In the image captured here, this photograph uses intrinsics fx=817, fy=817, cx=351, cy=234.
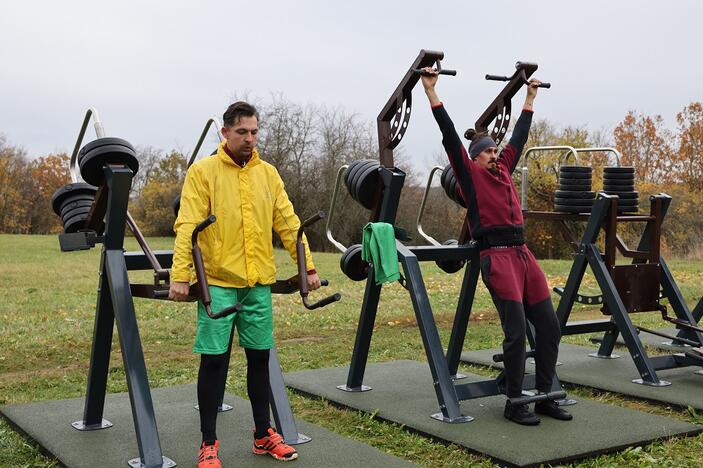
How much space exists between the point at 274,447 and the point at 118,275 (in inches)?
43.1

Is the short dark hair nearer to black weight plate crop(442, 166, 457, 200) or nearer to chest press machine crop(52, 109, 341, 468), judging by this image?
chest press machine crop(52, 109, 341, 468)

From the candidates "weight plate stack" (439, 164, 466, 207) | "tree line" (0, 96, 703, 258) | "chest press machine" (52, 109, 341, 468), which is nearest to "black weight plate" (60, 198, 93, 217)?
"chest press machine" (52, 109, 341, 468)

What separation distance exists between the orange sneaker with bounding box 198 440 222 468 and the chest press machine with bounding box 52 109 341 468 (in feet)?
0.63

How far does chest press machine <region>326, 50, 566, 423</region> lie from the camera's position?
4582 millimetres

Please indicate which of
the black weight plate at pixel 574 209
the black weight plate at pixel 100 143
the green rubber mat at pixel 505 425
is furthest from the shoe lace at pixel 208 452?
the black weight plate at pixel 574 209

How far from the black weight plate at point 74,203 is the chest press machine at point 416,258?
1459 millimetres

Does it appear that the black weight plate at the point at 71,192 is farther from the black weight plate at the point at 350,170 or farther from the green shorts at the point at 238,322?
the black weight plate at the point at 350,170

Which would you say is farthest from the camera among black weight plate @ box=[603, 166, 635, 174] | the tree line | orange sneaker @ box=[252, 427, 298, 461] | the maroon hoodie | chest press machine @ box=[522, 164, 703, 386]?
the tree line

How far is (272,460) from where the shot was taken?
377cm

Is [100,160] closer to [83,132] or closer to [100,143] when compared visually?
[100,143]

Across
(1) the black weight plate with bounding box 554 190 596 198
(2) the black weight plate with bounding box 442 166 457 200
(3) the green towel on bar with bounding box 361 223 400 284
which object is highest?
(1) the black weight plate with bounding box 554 190 596 198

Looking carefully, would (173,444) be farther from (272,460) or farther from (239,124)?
(239,124)

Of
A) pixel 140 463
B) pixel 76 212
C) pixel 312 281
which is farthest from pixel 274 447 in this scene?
pixel 76 212

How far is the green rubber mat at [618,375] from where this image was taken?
17.0ft
